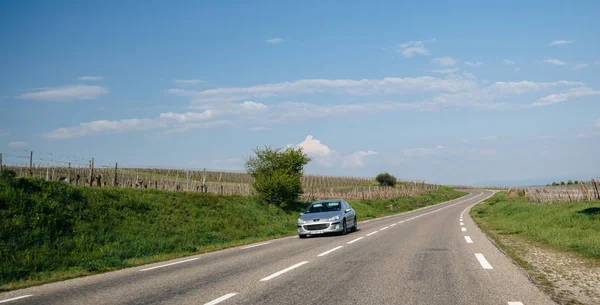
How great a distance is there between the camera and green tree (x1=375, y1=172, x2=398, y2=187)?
11175 cm

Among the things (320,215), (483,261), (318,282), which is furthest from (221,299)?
(320,215)

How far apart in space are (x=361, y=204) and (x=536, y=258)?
131ft

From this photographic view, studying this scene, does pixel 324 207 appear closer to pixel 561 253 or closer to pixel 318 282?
pixel 561 253

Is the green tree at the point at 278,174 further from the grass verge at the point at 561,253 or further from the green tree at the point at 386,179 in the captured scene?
the green tree at the point at 386,179

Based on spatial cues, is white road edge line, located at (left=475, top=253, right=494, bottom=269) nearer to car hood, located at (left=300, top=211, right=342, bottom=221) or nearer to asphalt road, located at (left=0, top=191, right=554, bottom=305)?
asphalt road, located at (left=0, top=191, right=554, bottom=305)

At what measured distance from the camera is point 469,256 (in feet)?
39.8

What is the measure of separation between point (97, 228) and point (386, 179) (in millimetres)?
95855

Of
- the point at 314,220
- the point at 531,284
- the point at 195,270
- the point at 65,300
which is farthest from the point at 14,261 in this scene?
the point at 531,284

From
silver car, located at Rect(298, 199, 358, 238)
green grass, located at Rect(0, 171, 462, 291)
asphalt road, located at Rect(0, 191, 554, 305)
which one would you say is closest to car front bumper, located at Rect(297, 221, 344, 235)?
silver car, located at Rect(298, 199, 358, 238)

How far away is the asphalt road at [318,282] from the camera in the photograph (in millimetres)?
7305

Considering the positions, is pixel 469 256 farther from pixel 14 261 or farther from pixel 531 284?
pixel 14 261

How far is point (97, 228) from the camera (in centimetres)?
2044

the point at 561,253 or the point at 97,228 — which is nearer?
the point at 561,253

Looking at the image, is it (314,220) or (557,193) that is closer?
(314,220)
